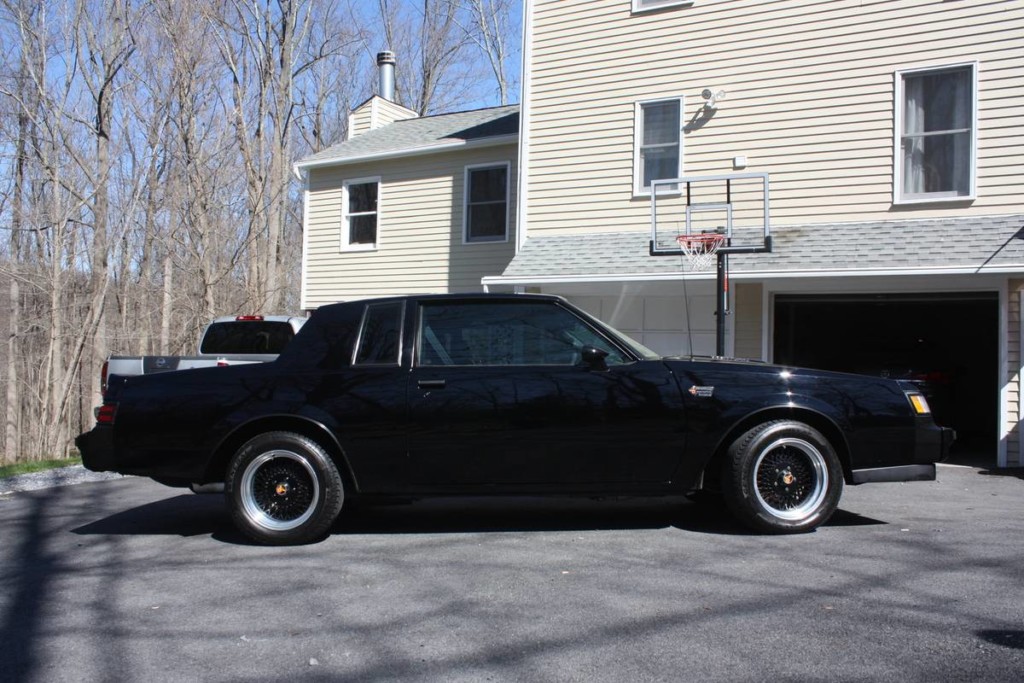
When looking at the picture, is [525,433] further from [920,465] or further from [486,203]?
[486,203]

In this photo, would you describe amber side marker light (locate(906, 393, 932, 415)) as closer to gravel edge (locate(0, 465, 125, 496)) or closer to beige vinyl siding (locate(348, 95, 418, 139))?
gravel edge (locate(0, 465, 125, 496))

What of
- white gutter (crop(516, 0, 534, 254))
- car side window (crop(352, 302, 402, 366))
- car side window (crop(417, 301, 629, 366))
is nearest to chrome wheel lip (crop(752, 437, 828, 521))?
car side window (crop(417, 301, 629, 366))

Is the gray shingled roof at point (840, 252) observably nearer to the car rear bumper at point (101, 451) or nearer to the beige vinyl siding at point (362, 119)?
the car rear bumper at point (101, 451)

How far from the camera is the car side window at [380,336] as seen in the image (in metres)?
6.01

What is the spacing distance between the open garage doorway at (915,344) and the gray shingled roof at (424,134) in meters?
5.74

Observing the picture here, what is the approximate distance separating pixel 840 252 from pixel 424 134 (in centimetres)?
889

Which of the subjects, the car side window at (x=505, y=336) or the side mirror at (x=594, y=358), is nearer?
the side mirror at (x=594, y=358)

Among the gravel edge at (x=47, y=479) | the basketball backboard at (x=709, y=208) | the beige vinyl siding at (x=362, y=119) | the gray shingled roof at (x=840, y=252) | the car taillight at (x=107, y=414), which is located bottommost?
the gravel edge at (x=47, y=479)

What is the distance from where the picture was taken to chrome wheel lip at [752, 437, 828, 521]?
5.79m

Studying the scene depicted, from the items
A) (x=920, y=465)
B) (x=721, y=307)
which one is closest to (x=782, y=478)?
(x=920, y=465)

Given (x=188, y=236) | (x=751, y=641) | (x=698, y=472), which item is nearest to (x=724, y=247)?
(x=698, y=472)

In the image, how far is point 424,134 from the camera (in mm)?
17016

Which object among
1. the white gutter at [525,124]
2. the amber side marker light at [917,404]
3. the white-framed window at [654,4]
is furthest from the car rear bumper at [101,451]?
the white-framed window at [654,4]

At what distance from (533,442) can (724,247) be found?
17.7 feet
